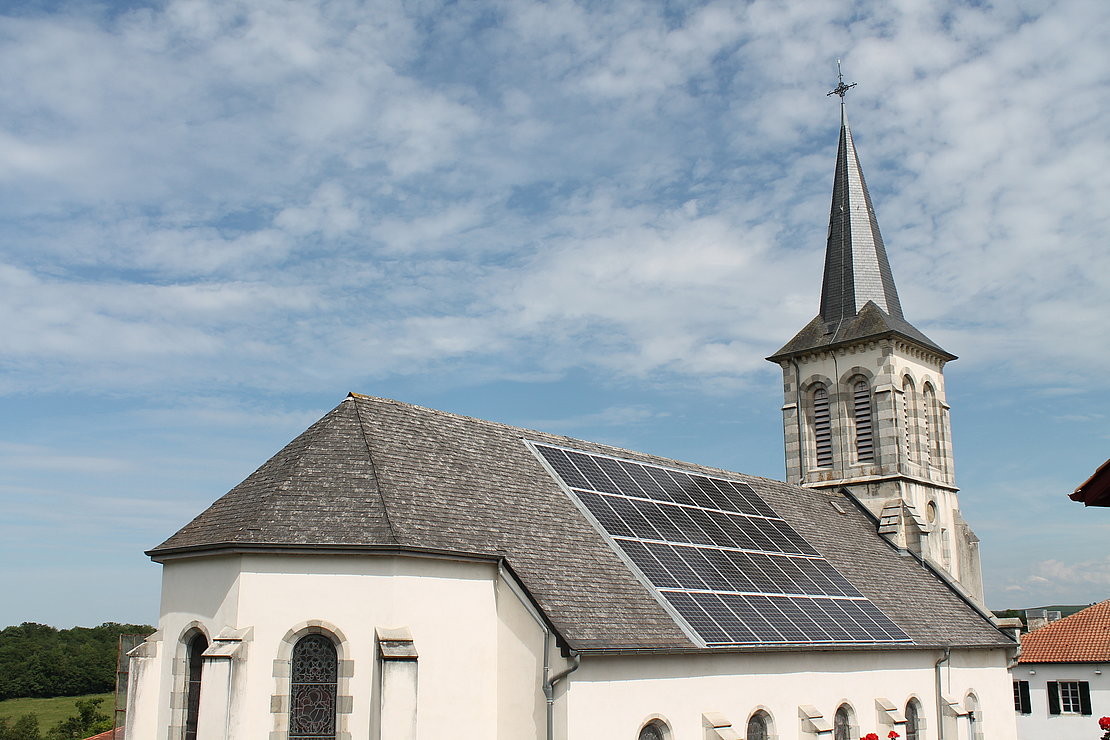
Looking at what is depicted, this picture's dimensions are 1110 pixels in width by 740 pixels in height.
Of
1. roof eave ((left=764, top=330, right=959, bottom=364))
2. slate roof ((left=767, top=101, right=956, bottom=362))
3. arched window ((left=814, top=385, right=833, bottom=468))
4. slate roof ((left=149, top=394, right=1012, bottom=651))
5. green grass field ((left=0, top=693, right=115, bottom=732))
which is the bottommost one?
green grass field ((left=0, top=693, right=115, bottom=732))

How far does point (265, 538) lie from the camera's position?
17.3 meters

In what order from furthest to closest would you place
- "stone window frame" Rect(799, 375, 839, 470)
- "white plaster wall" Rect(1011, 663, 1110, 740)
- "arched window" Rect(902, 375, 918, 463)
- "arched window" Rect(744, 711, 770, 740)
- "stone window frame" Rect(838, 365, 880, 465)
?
"white plaster wall" Rect(1011, 663, 1110, 740) → "stone window frame" Rect(799, 375, 839, 470) → "arched window" Rect(902, 375, 918, 463) → "stone window frame" Rect(838, 365, 880, 465) → "arched window" Rect(744, 711, 770, 740)

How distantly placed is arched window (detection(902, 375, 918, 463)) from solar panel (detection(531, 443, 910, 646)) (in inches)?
364

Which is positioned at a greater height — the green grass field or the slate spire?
the slate spire

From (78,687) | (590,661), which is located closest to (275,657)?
(590,661)

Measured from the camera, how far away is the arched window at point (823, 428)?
36.5 metres

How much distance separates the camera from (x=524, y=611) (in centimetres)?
1862

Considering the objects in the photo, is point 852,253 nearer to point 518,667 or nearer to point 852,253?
point 852,253

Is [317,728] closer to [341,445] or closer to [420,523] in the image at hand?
[420,523]

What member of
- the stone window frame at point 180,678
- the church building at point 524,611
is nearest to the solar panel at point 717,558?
the church building at point 524,611

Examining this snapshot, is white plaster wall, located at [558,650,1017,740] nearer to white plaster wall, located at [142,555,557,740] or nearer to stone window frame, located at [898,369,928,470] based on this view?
white plaster wall, located at [142,555,557,740]

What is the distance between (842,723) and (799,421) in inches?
618

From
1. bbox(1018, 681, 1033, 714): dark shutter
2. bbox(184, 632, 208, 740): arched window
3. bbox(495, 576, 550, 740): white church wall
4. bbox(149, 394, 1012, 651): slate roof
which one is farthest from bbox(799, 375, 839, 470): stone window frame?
bbox(184, 632, 208, 740): arched window

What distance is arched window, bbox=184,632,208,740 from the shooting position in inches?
700
